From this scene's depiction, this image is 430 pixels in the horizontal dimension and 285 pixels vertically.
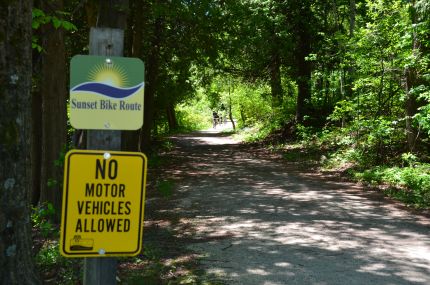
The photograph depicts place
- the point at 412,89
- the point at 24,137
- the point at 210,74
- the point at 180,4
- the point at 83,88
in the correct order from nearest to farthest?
the point at 83,88 → the point at 24,137 → the point at 412,89 → the point at 180,4 → the point at 210,74

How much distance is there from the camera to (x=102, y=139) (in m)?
2.79

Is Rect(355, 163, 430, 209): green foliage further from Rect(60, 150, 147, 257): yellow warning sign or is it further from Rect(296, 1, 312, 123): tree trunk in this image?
Rect(296, 1, 312, 123): tree trunk

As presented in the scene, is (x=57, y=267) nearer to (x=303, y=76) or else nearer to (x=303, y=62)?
(x=303, y=76)

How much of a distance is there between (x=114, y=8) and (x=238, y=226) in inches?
174

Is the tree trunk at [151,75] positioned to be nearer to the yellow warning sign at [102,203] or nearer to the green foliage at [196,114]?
the yellow warning sign at [102,203]

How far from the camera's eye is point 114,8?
612 centimetres

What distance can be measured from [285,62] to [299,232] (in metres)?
17.8

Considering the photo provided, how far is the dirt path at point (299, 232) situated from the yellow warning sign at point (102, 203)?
3.24 metres

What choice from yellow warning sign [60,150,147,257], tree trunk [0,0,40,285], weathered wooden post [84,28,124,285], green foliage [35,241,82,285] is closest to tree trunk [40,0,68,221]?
green foliage [35,241,82,285]

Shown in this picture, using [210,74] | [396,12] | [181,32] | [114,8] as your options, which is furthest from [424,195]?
[210,74]

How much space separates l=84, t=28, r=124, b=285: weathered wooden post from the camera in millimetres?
2785

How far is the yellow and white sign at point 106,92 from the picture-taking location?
8.69 ft

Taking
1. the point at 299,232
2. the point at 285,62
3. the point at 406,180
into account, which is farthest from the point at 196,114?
the point at 299,232

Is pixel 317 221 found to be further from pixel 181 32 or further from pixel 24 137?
pixel 181 32
